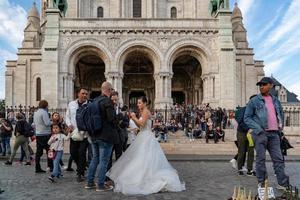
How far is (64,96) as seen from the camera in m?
28.4

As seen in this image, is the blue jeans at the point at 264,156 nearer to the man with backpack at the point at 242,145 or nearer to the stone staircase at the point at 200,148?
the man with backpack at the point at 242,145

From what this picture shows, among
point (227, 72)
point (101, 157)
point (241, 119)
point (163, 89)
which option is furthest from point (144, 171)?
point (227, 72)

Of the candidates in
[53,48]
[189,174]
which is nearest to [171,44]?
[53,48]

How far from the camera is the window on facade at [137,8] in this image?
36625 mm

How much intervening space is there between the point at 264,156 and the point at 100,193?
9.95 feet

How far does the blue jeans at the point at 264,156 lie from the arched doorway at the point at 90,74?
26.9 m

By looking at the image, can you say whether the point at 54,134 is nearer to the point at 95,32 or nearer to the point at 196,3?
the point at 95,32

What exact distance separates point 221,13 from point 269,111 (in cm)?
2303

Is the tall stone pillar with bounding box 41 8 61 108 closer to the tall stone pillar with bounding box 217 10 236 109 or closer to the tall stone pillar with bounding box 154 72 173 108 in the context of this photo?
the tall stone pillar with bounding box 154 72 173 108

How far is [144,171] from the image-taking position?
7.33m

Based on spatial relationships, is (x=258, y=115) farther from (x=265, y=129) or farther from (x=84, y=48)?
(x=84, y=48)

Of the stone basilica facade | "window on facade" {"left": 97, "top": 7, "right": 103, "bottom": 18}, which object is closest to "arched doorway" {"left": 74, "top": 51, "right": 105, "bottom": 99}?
the stone basilica facade

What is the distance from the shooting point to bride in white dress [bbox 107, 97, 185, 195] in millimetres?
7109

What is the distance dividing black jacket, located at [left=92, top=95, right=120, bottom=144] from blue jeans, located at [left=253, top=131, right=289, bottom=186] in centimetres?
261
